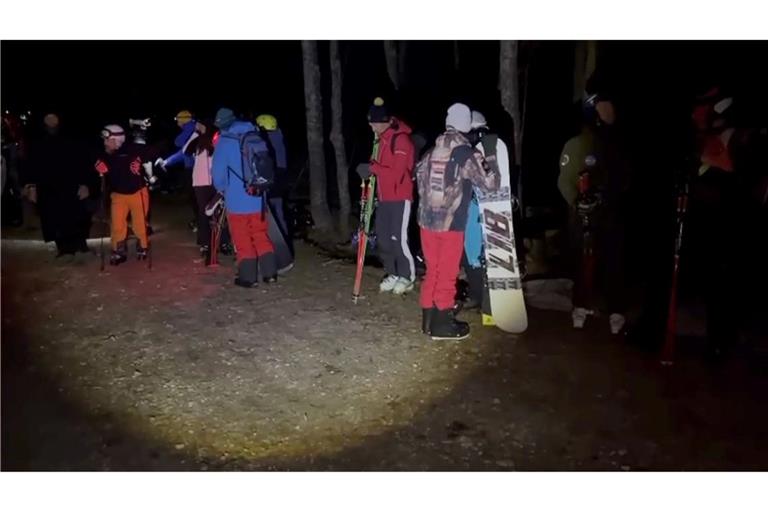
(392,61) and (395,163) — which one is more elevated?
(392,61)

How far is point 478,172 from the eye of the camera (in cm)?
627

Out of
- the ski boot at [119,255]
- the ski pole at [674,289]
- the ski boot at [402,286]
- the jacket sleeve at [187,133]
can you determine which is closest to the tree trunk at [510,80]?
the ski boot at [402,286]

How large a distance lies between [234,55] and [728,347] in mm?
26587

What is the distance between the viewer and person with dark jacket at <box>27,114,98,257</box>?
9484 millimetres

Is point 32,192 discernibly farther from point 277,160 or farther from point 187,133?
point 277,160

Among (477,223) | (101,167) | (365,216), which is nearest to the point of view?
(477,223)

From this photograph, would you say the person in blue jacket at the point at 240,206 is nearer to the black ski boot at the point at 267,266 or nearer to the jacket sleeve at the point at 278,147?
the black ski boot at the point at 267,266

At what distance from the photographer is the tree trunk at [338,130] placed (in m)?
11.2

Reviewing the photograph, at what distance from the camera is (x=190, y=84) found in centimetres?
3038

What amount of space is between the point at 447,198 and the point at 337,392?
2.01 meters

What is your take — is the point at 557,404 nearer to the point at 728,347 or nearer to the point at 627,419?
the point at 627,419

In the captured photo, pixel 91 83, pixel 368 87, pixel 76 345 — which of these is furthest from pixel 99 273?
pixel 91 83

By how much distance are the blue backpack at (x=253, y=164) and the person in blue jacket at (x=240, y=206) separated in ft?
0.09

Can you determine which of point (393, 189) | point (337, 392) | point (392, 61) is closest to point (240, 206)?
point (393, 189)
